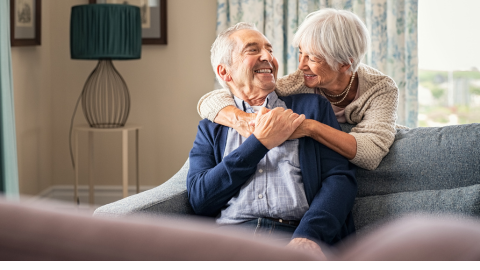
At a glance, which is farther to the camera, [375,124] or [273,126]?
[375,124]

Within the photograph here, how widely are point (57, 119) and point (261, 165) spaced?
2.53 m

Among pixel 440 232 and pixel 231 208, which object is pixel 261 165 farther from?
pixel 440 232

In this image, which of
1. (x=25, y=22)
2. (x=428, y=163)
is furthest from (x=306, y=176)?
(x=25, y=22)

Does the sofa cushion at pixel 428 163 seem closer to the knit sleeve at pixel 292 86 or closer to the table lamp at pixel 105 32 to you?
the knit sleeve at pixel 292 86

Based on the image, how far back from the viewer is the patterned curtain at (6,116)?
222cm

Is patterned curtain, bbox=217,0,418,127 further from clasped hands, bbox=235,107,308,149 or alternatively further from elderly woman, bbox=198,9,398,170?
clasped hands, bbox=235,107,308,149

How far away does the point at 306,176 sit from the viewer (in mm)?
1458

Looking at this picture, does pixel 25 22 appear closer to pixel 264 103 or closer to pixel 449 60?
pixel 264 103

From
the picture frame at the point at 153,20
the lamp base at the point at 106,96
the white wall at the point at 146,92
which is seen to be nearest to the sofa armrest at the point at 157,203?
the lamp base at the point at 106,96

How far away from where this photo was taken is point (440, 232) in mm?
292

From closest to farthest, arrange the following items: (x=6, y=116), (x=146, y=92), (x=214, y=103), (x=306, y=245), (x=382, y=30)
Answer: (x=306, y=245)
(x=214, y=103)
(x=6, y=116)
(x=382, y=30)
(x=146, y=92)

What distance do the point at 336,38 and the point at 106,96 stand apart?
Answer: 221cm

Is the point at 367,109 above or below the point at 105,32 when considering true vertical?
below

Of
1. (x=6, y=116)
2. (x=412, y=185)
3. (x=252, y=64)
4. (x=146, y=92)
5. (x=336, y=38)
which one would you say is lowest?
(x=412, y=185)
